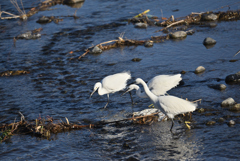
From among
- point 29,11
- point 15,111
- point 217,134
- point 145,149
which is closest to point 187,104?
point 217,134

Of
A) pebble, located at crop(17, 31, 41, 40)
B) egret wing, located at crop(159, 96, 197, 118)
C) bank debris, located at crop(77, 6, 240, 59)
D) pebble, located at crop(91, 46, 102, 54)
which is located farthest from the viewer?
pebble, located at crop(17, 31, 41, 40)

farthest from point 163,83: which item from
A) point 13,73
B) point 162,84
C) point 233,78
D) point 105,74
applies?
point 13,73

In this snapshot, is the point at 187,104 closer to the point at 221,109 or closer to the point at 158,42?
the point at 221,109

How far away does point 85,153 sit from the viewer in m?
7.11

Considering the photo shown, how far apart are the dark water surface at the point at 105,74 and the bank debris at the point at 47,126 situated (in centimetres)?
16

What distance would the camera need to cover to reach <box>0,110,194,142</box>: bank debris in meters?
7.94

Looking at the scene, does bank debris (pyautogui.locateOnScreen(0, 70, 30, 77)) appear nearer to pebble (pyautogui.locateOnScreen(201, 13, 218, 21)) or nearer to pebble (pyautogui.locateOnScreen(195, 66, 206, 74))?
pebble (pyautogui.locateOnScreen(195, 66, 206, 74))

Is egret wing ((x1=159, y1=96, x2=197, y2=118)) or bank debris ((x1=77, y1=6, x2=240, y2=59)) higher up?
bank debris ((x1=77, y1=6, x2=240, y2=59))

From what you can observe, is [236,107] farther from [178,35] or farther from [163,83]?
[178,35]

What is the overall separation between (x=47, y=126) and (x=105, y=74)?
4235 mm

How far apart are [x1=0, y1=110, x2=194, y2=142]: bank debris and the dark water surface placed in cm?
16

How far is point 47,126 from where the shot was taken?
7957 mm

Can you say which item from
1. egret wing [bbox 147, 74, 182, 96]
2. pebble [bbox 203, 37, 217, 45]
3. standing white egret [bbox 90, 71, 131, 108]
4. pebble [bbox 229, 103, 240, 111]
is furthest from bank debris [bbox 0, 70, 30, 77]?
pebble [bbox 229, 103, 240, 111]

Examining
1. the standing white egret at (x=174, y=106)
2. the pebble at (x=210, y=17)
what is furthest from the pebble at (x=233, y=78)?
the pebble at (x=210, y=17)
